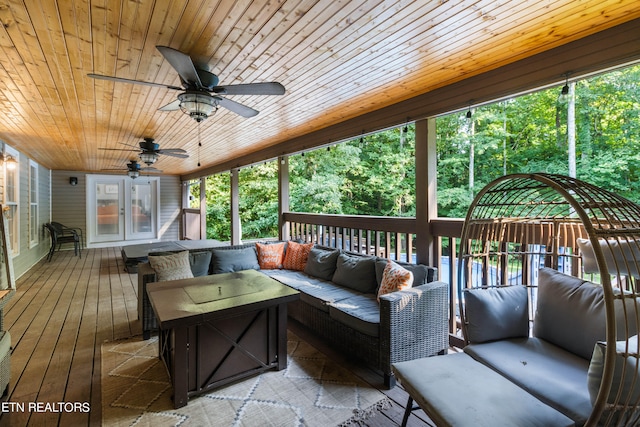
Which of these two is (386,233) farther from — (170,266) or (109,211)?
(109,211)

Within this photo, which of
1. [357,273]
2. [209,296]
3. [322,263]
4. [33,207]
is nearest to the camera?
[209,296]

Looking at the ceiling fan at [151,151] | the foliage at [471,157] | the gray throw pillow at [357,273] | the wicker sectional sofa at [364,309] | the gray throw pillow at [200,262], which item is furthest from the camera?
the foliage at [471,157]

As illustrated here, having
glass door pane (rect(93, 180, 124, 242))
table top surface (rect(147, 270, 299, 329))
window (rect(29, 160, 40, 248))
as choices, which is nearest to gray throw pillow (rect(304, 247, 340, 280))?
table top surface (rect(147, 270, 299, 329))

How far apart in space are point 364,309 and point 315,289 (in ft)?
2.80

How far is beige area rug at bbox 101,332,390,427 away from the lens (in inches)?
80.7

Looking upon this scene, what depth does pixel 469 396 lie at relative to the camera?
152 cm

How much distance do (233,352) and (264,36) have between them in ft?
8.05

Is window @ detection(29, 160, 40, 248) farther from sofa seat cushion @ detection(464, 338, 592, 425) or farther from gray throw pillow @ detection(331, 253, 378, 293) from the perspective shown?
sofa seat cushion @ detection(464, 338, 592, 425)

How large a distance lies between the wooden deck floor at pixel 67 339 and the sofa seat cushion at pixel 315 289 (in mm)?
440

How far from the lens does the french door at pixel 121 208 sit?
1043 cm

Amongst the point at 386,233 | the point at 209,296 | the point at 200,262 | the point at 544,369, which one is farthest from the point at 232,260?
Result: the point at 544,369

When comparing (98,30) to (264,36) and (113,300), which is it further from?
(113,300)

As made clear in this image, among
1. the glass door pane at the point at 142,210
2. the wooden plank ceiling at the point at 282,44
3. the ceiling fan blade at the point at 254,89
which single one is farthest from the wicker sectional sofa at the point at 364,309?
the glass door pane at the point at 142,210

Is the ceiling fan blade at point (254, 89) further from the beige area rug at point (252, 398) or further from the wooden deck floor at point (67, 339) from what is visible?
the wooden deck floor at point (67, 339)
